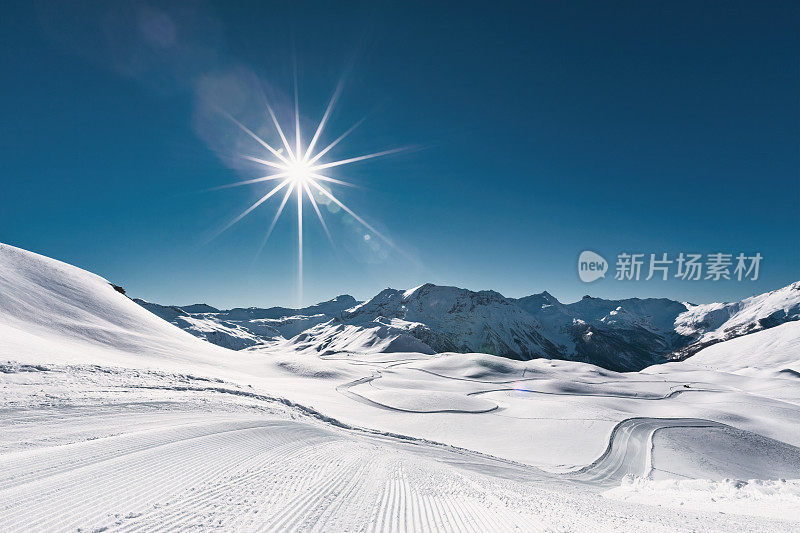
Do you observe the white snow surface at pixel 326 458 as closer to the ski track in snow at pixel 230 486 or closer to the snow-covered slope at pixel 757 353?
the ski track in snow at pixel 230 486

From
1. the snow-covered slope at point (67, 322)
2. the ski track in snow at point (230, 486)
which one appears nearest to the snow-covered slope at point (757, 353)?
the ski track in snow at point (230, 486)

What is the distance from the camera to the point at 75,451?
730cm

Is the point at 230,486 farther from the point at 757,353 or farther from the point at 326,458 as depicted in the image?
the point at 757,353

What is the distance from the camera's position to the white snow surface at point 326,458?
5.98 m

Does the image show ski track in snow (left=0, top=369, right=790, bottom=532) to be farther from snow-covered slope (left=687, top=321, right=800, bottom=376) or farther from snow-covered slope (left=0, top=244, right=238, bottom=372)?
snow-covered slope (left=687, top=321, right=800, bottom=376)

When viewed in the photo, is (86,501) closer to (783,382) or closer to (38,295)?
(38,295)

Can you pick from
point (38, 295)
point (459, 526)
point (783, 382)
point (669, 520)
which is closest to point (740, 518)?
point (669, 520)

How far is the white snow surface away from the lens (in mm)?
5984

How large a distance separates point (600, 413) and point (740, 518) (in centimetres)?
2860

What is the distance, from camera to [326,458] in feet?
33.2

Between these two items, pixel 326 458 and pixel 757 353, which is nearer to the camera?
pixel 326 458

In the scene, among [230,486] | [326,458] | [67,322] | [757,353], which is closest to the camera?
[230,486]

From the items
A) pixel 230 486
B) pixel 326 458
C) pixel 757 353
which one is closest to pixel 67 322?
pixel 326 458

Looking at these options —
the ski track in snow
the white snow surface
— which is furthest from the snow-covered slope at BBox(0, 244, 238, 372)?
the ski track in snow
